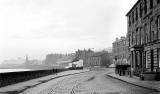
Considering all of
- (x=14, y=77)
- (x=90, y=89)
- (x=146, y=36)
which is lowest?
(x=90, y=89)

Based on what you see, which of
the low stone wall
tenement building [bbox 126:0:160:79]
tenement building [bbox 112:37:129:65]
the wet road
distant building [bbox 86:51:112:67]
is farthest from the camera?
distant building [bbox 86:51:112:67]

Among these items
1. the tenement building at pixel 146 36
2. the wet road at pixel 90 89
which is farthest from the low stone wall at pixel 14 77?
the tenement building at pixel 146 36

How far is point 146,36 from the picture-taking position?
108 ft

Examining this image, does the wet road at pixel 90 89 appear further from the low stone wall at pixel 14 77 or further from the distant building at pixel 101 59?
the distant building at pixel 101 59

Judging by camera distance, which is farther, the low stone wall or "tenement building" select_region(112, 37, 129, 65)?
"tenement building" select_region(112, 37, 129, 65)

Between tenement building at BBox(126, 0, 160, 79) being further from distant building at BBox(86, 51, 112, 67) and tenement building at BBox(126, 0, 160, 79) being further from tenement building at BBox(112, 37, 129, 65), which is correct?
distant building at BBox(86, 51, 112, 67)

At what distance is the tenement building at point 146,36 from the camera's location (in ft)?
92.6

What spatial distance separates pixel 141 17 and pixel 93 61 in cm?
13028

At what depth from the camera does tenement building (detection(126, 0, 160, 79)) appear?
28222mm

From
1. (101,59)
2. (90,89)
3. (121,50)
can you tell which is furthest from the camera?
(101,59)

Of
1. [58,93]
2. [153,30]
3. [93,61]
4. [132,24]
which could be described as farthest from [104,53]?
[58,93]

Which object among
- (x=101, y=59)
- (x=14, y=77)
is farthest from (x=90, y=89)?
(x=101, y=59)

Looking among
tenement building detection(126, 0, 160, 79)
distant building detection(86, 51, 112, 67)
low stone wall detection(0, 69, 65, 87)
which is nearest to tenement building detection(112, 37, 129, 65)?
distant building detection(86, 51, 112, 67)

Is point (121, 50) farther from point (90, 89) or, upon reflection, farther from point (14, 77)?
point (90, 89)
